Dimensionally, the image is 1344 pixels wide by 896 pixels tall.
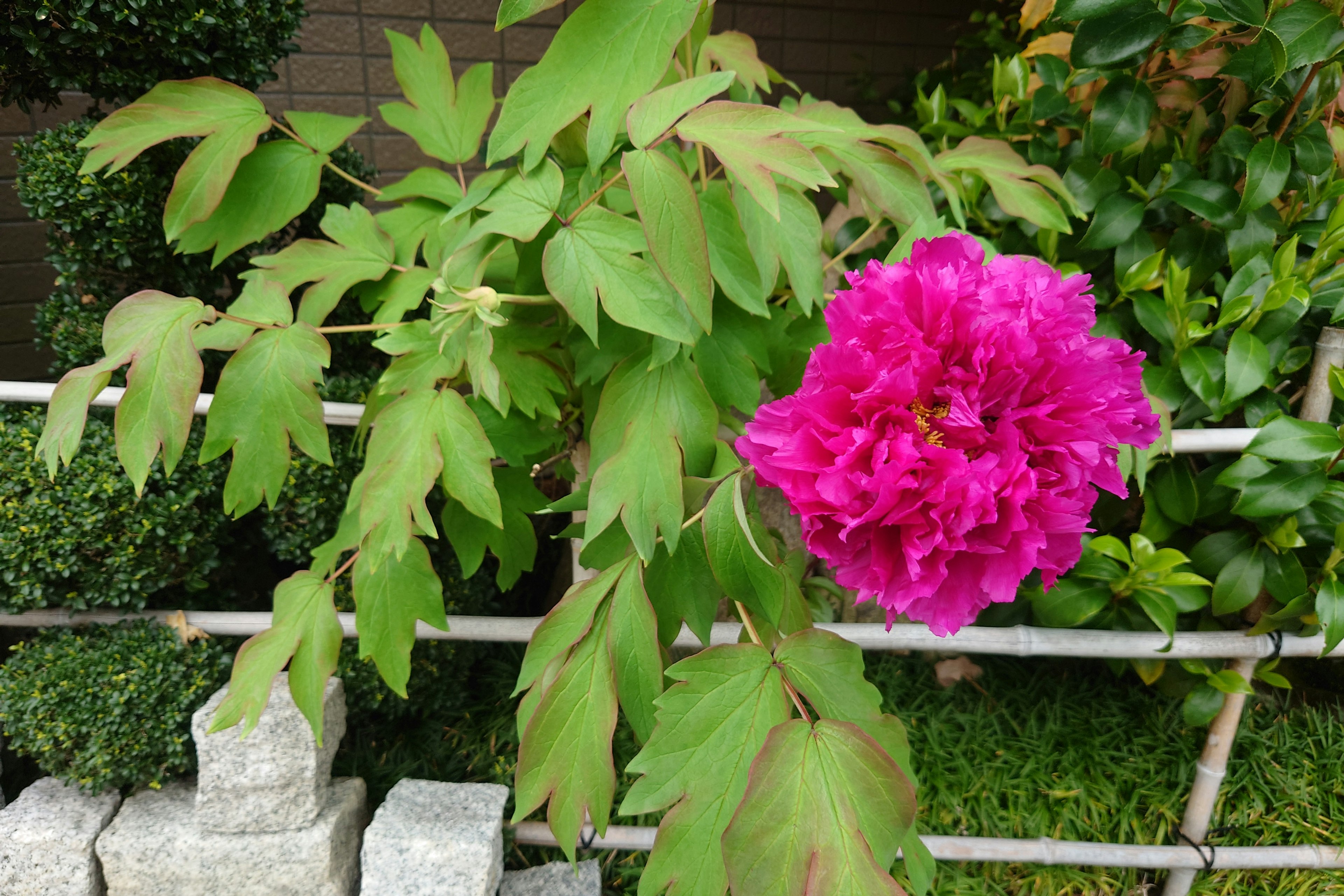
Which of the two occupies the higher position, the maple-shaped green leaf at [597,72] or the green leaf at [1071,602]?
the maple-shaped green leaf at [597,72]

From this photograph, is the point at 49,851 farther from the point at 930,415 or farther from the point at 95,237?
the point at 930,415

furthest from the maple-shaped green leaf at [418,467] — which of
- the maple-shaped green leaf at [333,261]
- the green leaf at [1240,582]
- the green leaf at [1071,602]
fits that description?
the green leaf at [1240,582]

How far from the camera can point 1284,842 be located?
149cm

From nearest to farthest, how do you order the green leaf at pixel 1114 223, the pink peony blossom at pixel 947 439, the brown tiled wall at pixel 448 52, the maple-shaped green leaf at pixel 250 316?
the pink peony blossom at pixel 947 439, the maple-shaped green leaf at pixel 250 316, the green leaf at pixel 1114 223, the brown tiled wall at pixel 448 52

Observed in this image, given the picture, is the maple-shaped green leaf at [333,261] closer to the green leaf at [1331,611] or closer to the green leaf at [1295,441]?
the green leaf at [1295,441]

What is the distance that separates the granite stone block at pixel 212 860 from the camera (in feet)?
4.27

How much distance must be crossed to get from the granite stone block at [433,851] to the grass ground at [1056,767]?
192 mm

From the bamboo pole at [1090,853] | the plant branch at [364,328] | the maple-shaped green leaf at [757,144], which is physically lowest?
the bamboo pole at [1090,853]

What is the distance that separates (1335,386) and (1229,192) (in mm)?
360

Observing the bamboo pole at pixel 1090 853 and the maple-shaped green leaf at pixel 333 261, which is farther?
the bamboo pole at pixel 1090 853

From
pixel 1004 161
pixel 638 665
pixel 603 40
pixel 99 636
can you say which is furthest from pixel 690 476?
pixel 99 636

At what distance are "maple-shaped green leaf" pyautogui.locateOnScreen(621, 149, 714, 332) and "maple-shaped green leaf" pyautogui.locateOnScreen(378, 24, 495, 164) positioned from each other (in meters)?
0.59

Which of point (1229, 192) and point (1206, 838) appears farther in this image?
point (1206, 838)

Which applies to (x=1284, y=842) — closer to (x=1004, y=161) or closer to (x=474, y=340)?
(x=1004, y=161)
